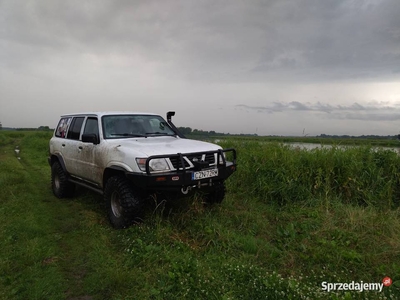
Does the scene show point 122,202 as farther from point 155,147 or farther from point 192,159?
point 192,159

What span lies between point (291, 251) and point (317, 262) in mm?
346

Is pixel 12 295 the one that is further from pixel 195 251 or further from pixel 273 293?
pixel 273 293

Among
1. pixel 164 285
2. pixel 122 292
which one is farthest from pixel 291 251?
pixel 122 292

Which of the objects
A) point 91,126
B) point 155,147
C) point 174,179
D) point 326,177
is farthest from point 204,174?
point 326,177

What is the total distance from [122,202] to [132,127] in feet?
5.21

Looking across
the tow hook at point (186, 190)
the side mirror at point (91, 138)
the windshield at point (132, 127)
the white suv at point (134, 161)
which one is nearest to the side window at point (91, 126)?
the white suv at point (134, 161)

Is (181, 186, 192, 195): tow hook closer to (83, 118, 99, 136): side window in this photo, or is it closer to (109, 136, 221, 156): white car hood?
(109, 136, 221, 156): white car hood

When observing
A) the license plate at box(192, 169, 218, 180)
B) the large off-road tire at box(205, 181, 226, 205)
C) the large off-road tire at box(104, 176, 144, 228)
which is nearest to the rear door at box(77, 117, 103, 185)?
the large off-road tire at box(104, 176, 144, 228)

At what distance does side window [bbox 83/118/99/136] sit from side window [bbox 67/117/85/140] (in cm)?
29

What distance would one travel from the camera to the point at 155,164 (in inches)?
147

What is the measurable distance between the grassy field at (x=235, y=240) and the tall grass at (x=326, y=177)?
2 cm

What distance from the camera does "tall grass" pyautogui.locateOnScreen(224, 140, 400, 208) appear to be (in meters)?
5.54

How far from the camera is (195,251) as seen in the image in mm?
3488

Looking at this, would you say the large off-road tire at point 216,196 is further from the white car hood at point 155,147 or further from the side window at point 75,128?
the side window at point 75,128
